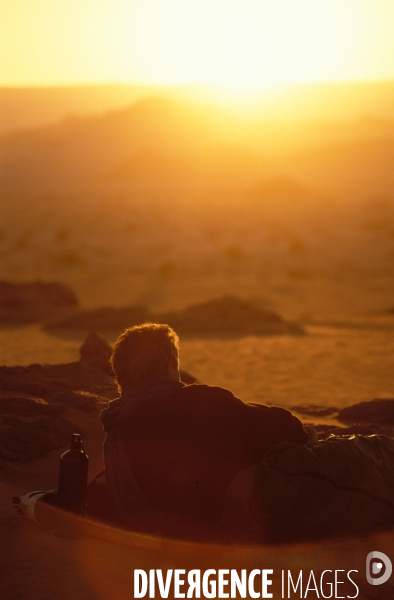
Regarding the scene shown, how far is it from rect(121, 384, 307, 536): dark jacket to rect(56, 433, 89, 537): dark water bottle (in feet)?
1.73

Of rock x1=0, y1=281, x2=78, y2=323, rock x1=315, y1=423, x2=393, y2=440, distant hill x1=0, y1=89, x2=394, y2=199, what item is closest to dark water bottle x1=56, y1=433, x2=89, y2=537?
rock x1=315, y1=423, x2=393, y2=440

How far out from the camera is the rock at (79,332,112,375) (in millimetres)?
10000

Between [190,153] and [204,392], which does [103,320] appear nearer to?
[204,392]

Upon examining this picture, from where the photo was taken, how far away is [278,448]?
3945 mm

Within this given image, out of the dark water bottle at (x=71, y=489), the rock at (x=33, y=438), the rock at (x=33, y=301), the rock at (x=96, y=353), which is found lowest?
the dark water bottle at (x=71, y=489)

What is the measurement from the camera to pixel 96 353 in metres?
10.1

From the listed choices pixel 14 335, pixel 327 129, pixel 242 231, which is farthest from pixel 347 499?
pixel 327 129

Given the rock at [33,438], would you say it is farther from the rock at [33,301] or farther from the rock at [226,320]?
the rock at [33,301]

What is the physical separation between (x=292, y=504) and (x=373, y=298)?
55.9ft

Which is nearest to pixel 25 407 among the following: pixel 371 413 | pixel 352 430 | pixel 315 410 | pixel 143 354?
pixel 352 430

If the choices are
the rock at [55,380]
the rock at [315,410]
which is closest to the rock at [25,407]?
the rock at [55,380]

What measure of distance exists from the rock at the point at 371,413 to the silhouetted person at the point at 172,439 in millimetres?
4246

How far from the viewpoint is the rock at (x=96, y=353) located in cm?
1000

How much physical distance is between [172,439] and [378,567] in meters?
1.15
